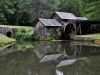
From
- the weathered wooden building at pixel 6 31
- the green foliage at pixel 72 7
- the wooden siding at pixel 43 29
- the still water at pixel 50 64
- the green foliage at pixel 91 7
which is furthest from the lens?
the green foliage at pixel 72 7

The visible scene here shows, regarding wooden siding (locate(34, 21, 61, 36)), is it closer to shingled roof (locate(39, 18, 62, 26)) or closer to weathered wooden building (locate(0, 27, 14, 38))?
shingled roof (locate(39, 18, 62, 26))

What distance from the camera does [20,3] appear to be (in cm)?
5369

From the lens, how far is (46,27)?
1443 inches

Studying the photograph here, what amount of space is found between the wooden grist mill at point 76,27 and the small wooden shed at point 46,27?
1.27 metres

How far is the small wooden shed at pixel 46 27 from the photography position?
36656 mm

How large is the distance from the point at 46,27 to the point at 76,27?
7.58m

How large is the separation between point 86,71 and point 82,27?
31209 mm

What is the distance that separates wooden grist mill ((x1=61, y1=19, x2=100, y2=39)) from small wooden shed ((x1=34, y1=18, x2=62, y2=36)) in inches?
50.0

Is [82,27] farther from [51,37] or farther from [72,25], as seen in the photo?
[51,37]

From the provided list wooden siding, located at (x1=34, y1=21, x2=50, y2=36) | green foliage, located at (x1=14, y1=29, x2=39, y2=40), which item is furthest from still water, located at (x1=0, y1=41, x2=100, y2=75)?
wooden siding, located at (x1=34, y1=21, x2=50, y2=36)

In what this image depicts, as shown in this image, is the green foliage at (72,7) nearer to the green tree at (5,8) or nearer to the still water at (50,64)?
the green tree at (5,8)

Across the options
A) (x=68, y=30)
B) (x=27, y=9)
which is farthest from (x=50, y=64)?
(x=27, y=9)

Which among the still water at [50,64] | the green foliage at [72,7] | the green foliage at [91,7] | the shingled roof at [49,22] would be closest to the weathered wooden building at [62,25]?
the shingled roof at [49,22]

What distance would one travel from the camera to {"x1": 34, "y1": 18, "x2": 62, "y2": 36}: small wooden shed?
3666 cm
